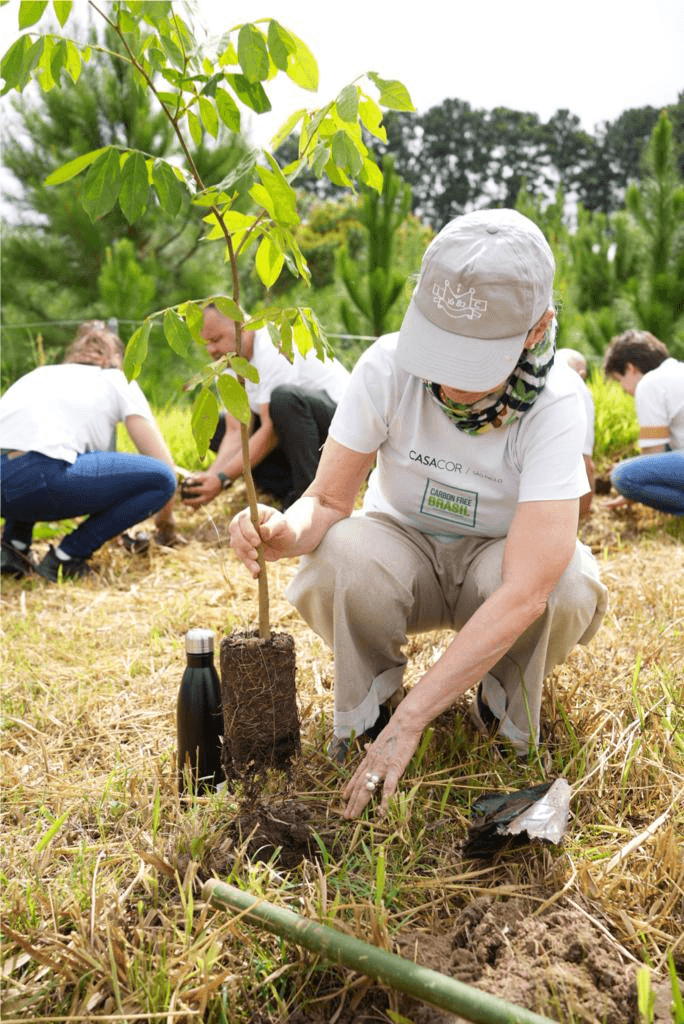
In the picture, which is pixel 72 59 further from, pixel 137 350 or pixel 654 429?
pixel 654 429

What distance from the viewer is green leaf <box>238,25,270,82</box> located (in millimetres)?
1169

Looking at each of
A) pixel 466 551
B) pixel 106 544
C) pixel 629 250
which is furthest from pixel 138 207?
pixel 629 250

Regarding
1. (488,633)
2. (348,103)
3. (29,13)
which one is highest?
(29,13)

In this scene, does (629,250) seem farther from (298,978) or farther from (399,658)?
(298,978)

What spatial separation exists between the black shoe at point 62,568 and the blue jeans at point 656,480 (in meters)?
2.42

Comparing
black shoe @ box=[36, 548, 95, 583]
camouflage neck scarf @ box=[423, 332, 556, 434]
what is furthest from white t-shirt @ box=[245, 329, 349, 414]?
camouflage neck scarf @ box=[423, 332, 556, 434]

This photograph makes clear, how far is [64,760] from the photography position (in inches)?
75.1

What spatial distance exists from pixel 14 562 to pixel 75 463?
1.54 ft

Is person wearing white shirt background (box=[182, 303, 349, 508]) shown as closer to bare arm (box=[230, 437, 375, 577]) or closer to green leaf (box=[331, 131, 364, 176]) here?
bare arm (box=[230, 437, 375, 577])

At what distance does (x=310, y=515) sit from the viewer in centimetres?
178

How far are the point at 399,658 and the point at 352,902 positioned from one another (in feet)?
Answer: 2.22

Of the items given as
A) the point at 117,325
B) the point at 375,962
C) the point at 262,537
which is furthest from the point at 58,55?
the point at 117,325

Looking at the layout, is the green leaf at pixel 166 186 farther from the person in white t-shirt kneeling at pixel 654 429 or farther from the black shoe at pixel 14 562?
the person in white t-shirt kneeling at pixel 654 429

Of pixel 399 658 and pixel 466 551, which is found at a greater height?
pixel 466 551
